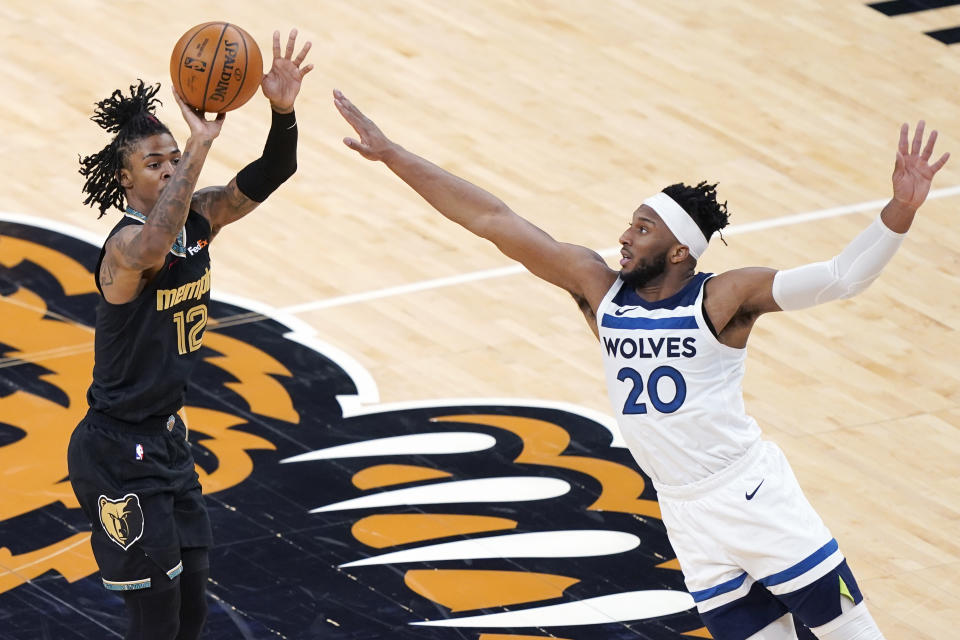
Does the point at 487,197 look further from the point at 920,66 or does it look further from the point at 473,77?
the point at 920,66

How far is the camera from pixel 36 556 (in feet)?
27.2

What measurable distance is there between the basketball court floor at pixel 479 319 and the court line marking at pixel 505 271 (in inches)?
1.1

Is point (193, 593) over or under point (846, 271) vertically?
under

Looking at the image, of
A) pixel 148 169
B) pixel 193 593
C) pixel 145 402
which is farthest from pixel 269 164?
pixel 193 593

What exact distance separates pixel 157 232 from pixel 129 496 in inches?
40.3

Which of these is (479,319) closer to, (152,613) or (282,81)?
(282,81)

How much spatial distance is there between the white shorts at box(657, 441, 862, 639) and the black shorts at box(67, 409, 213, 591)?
1796 mm

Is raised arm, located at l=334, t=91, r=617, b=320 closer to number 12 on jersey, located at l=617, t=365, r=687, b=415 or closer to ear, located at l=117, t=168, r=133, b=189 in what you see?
number 12 on jersey, located at l=617, t=365, r=687, b=415

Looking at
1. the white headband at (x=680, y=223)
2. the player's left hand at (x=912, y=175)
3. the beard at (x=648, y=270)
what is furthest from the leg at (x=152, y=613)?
the player's left hand at (x=912, y=175)

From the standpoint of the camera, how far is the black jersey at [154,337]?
6281 mm

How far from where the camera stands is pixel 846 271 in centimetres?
597

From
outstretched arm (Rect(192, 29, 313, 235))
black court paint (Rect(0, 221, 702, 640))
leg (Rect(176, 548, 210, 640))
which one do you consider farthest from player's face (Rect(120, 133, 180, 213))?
black court paint (Rect(0, 221, 702, 640))

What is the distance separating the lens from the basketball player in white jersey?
20.6ft

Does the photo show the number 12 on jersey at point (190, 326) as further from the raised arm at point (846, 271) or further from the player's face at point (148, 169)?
the raised arm at point (846, 271)
